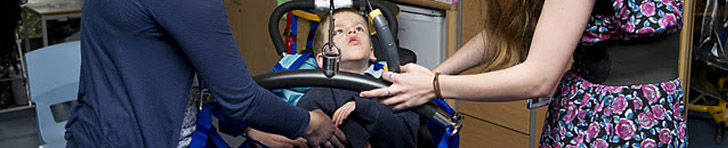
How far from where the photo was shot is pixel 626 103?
1293 mm

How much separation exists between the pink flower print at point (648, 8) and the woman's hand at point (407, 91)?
38cm

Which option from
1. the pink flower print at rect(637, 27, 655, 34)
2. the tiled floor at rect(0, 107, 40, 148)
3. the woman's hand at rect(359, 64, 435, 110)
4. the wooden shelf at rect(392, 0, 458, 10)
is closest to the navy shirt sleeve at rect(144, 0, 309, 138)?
the woman's hand at rect(359, 64, 435, 110)

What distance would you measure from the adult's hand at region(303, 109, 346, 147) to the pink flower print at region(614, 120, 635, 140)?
1.79 ft

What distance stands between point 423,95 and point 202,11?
0.42m

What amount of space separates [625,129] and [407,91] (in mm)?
417

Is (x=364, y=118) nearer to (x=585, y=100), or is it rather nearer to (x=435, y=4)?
(x=585, y=100)

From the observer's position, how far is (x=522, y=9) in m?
1.32

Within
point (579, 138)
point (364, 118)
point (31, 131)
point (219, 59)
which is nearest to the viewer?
point (219, 59)

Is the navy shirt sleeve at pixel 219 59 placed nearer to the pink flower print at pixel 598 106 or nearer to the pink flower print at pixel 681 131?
the pink flower print at pixel 598 106

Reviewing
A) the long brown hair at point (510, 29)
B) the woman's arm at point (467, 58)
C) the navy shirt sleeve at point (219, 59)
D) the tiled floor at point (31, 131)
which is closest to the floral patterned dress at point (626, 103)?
the long brown hair at point (510, 29)

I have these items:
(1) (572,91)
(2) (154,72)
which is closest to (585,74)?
(1) (572,91)

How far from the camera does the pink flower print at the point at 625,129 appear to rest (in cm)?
129

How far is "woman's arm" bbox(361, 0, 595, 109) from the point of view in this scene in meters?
1.14

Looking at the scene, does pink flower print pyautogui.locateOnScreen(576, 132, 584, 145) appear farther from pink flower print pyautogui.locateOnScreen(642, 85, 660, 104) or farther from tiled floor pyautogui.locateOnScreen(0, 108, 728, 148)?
tiled floor pyautogui.locateOnScreen(0, 108, 728, 148)
